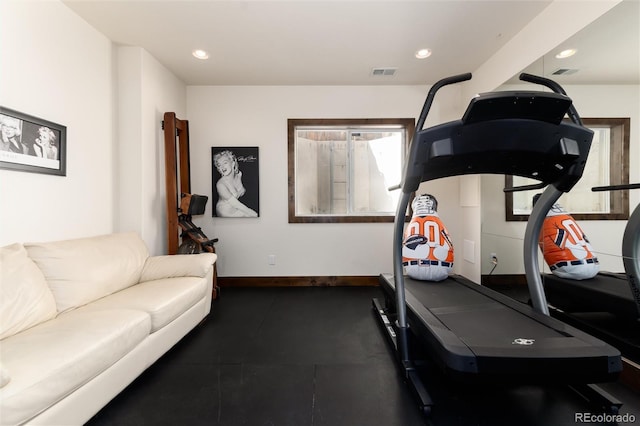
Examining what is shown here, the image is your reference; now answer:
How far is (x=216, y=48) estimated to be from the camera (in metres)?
2.63

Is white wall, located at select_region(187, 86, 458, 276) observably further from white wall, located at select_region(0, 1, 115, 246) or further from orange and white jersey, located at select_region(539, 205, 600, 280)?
orange and white jersey, located at select_region(539, 205, 600, 280)

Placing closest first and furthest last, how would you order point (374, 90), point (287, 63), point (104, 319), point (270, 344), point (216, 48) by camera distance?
point (104, 319), point (270, 344), point (216, 48), point (287, 63), point (374, 90)

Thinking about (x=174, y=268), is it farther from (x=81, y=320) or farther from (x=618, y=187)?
(x=618, y=187)

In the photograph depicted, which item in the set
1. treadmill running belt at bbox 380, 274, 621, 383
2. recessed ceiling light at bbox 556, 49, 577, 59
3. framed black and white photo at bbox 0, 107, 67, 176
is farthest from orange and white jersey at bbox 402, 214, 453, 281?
framed black and white photo at bbox 0, 107, 67, 176

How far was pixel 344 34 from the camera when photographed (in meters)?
2.39

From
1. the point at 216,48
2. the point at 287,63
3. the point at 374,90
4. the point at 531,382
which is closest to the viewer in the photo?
the point at 531,382

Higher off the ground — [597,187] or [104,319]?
[597,187]

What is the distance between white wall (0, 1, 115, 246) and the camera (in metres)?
1.71

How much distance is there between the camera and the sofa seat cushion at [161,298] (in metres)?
1.69

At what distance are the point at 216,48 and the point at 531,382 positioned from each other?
363 cm

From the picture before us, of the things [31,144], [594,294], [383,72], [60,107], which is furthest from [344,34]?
[594,294]

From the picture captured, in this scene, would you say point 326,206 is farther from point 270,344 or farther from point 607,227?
point 607,227

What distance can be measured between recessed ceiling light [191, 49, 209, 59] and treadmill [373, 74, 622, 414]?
2.52 metres

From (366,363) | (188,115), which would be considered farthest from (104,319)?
(188,115)
